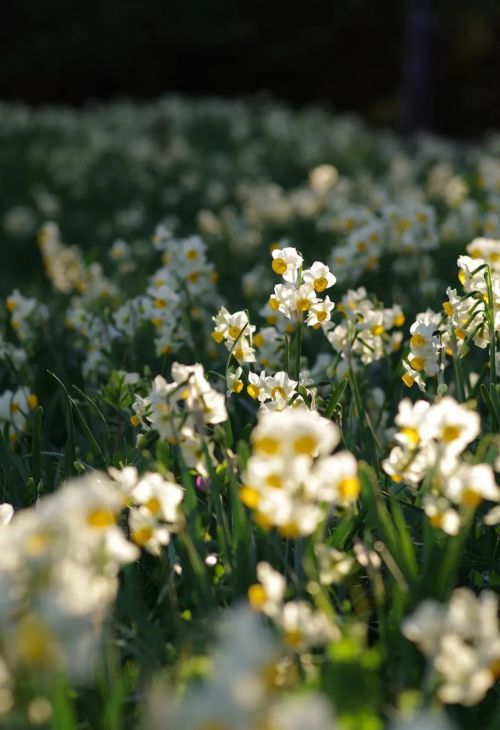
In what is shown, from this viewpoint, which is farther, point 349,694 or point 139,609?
point 139,609

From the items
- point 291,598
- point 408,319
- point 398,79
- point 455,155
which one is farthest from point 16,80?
point 291,598

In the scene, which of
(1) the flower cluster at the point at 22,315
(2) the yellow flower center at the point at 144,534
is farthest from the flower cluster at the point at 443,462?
(1) the flower cluster at the point at 22,315

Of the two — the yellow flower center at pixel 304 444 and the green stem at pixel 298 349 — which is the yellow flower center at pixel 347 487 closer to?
the yellow flower center at pixel 304 444

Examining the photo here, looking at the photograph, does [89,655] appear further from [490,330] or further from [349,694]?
[490,330]

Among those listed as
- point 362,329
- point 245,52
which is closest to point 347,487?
point 362,329

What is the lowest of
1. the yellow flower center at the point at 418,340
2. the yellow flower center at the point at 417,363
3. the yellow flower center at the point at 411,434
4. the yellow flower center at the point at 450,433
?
the yellow flower center at the point at 417,363

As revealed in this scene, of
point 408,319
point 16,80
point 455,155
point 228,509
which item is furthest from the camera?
point 16,80
